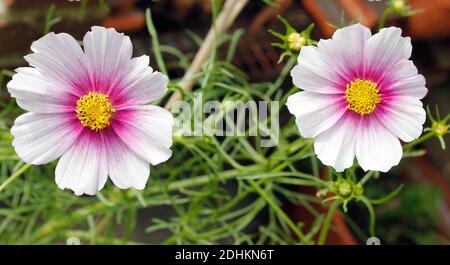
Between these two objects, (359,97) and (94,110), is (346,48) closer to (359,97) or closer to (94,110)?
(359,97)

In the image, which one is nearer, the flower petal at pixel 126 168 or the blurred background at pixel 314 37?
the flower petal at pixel 126 168

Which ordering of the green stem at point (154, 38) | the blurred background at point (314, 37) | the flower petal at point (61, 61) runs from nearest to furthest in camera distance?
the flower petal at point (61, 61) → the green stem at point (154, 38) → the blurred background at point (314, 37)

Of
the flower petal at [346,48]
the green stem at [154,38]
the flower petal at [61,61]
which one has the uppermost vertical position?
the green stem at [154,38]

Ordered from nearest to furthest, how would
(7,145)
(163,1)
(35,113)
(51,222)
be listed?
Answer: (35,113) → (7,145) → (51,222) → (163,1)

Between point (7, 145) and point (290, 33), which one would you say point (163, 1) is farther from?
point (290, 33)

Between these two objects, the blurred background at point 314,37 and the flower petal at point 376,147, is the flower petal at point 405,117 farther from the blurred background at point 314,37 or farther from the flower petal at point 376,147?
the blurred background at point 314,37

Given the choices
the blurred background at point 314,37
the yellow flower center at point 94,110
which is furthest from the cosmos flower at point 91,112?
the blurred background at point 314,37

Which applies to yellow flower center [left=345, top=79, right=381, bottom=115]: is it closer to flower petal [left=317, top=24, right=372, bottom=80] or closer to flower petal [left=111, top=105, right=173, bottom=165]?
flower petal [left=317, top=24, right=372, bottom=80]
